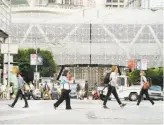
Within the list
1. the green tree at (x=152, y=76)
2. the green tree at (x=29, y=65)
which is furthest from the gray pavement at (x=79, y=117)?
the green tree at (x=29, y=65)

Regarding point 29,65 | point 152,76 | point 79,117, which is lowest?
point 79,117

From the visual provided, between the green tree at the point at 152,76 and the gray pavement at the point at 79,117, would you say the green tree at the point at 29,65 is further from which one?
the gray pavement at the point at 79,117

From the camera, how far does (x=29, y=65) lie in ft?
311

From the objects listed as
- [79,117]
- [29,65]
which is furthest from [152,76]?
[79,117]

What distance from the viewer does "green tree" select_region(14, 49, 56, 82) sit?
3703 inches

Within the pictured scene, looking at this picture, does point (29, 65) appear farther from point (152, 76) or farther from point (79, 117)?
point (79, 117)

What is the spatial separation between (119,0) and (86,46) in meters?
90.0

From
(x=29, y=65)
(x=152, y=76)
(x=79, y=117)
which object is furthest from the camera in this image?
(x=29, y=65)

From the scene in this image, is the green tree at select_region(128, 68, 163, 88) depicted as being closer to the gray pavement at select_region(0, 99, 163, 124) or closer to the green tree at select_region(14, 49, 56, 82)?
the green tree at select_region(14, 49, 56, 82)

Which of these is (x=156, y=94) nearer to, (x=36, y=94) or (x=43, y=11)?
(x=36, y=94)

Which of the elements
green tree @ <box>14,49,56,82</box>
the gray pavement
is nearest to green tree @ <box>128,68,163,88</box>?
green tree @ <box>14,49,56,82</box>

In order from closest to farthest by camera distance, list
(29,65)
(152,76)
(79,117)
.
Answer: (79,117)
(152,76)
(29,65)

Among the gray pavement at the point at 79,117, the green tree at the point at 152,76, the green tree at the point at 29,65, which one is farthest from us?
the green tree at the point at 29,65

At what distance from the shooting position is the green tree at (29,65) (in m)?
94.1
